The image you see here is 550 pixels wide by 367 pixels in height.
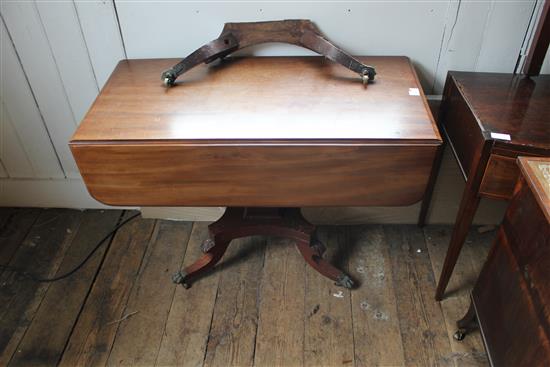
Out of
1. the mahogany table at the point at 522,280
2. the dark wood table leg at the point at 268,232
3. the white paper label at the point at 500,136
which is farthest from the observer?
the dark wood table leg at the point at 268,232

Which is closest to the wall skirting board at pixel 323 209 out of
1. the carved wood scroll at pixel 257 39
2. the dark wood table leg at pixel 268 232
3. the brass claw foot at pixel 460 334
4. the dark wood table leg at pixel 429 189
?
the dark wood table leg at pixel 429 189

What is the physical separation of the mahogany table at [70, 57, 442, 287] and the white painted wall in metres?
0.15

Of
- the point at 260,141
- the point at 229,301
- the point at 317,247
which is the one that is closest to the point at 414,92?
the point at 260,141

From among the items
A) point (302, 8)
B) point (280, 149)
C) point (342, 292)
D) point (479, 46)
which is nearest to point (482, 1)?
point (479, 46)

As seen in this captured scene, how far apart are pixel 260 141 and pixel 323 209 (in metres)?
0.73

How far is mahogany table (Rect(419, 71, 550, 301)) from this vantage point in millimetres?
1030

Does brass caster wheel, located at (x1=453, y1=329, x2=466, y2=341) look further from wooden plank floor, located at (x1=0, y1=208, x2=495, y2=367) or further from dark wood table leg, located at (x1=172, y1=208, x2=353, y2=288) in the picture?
dark wood table leg, located at (x1=172, y1=208, x2=353, y2=288)

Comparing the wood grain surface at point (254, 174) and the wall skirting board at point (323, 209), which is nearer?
the wood grain surface at point (254, 174)

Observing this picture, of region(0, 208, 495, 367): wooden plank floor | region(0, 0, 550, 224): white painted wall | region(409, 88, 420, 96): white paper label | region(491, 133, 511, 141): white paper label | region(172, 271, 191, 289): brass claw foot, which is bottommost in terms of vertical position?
region(0, 208, 495, 367): wooden plank floor

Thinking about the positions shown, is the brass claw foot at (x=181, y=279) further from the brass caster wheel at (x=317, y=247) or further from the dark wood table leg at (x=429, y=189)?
the dark wood table leg at (x=429, y=189)

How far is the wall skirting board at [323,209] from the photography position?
1.65m

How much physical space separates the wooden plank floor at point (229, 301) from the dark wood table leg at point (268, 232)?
0.07 m

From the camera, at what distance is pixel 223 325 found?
1.43 meters

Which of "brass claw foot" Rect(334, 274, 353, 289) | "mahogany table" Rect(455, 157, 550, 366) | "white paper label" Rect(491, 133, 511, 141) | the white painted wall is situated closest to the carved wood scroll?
the white painted wall
